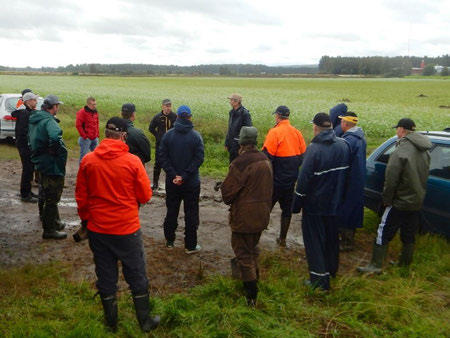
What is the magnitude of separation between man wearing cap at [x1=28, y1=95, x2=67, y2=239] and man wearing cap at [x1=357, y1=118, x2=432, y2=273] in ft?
14.1

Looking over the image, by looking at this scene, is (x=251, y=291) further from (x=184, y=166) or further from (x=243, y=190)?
(x=184, y=166)

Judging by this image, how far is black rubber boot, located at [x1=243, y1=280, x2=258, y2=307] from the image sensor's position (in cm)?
445

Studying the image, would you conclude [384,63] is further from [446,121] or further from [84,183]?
[84,183]

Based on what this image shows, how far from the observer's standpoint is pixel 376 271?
547cm

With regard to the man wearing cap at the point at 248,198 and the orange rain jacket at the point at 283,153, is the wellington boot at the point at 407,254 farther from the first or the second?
the man wearing cap at the point at 248,198

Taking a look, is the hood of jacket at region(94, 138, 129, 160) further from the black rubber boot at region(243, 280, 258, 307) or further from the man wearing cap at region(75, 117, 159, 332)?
the black rubber boot at region(243, 280, 258, 307)

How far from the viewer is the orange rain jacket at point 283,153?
635cm

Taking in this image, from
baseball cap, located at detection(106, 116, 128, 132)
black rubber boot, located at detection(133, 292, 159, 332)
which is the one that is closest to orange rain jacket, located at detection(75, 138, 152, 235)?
baseball cap, located at detection(106, 116, 128, 132)

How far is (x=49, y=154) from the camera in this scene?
6.05 metres

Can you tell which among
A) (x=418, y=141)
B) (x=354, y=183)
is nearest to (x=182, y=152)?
(x=354, y=183)

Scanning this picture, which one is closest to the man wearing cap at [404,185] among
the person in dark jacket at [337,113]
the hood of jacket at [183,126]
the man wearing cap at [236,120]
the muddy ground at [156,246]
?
the muddy ground at [156,246]

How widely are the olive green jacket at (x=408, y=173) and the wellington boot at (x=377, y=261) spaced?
1.88 feet

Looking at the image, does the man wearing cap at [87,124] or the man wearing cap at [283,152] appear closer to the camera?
the man wearing cap at [283,152]

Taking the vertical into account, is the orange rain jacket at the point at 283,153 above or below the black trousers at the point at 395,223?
above
